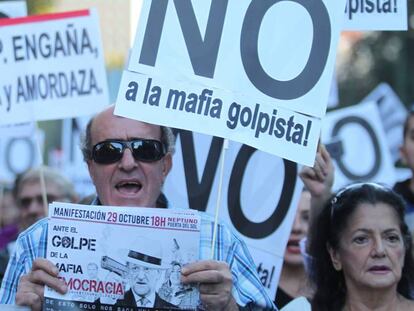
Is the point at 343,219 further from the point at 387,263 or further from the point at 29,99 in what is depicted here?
the point at 29,99

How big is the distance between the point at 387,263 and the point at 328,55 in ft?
2.61

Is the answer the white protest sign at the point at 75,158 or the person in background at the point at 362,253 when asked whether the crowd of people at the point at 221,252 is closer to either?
the person in background at the point at 362,253

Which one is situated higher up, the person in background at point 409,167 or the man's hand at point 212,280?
the person in background at point 409,167

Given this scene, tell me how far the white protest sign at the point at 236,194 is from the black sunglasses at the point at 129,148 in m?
0.99

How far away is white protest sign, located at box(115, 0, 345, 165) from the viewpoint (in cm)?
360

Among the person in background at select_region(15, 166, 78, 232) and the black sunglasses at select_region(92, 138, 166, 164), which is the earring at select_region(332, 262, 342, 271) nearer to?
the black sunglasses at select_region(92, 138, 166, 164)

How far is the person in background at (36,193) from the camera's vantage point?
20.4ft

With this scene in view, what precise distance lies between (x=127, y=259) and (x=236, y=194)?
1.46 meters

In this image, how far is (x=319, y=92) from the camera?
12.0 feet

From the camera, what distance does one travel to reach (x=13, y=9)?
5.62 m

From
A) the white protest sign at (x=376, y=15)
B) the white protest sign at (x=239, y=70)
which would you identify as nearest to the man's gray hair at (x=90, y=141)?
the white protest sign at (x=239, y=70)

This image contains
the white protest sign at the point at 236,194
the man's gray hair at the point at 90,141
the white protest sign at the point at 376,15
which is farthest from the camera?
the white protest sign at the point at 236,194

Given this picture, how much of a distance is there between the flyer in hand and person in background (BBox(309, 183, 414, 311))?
2.57ft

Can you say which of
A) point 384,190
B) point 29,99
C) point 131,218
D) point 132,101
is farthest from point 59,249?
point 29,99
